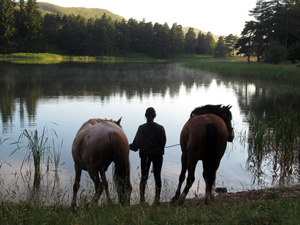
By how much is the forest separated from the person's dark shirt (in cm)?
4070

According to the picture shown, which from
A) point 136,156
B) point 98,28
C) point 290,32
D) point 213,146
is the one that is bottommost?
point 136,156

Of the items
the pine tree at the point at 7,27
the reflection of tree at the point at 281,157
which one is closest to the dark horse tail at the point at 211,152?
the reflection of tree at the point at 281,157

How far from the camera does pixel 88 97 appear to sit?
19469 mm

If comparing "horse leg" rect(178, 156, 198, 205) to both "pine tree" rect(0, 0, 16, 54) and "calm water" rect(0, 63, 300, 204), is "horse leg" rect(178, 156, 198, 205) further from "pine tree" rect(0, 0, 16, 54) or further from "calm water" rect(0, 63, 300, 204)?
"pine tree" rect(0, 0, 16, 54)

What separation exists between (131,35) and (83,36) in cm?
2557

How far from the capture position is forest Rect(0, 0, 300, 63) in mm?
55034

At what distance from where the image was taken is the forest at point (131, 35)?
5503 centimetres

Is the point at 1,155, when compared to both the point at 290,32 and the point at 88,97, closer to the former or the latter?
the point at 88,97

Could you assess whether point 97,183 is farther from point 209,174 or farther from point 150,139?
point 209,174

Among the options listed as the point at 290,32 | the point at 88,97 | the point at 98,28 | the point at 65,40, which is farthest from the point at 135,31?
the point at 88,97

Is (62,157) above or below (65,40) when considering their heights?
below

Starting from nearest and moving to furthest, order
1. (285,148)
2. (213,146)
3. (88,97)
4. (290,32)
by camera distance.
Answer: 1. (213,146)
2. (285,148)
3. (88,97)
4. (290,32)

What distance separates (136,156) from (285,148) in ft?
12.3

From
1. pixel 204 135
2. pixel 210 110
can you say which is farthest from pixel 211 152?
pixel 210 110
